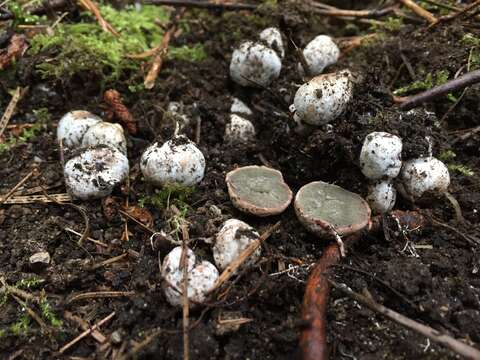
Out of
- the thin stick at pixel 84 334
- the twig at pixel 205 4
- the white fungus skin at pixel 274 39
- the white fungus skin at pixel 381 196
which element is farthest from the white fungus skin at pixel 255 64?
the thin stick at pixel 84 334

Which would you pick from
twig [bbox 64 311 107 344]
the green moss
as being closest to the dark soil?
twig [bbox 64 311 107 344]

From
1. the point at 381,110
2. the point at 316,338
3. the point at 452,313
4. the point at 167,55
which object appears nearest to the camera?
the point at 316,338

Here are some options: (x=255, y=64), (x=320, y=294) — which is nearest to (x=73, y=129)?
(x=255, y=64)

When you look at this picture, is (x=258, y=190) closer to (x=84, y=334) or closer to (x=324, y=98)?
(x=324, y=98)

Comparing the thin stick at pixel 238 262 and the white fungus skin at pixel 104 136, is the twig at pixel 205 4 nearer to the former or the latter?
the white fungus skin at pixel 104 136

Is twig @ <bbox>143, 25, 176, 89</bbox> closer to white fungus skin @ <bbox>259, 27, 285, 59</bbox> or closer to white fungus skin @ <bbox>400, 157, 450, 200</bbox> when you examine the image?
white fungus skin @ <bbox>259, 27, 285, 59</bbox>

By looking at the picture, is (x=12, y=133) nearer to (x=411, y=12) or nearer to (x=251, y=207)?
(x=251, y=207)

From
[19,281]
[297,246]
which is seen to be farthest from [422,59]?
[19,281]
